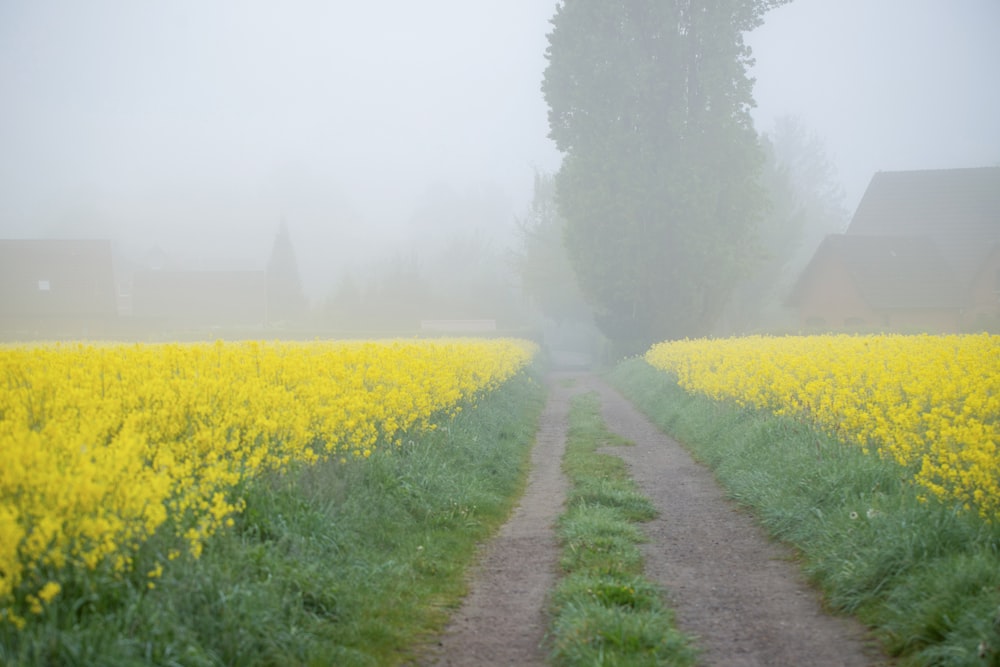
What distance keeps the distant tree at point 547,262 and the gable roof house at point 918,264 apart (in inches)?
552

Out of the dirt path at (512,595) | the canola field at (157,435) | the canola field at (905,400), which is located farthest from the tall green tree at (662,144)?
the dirt path at (512,595)

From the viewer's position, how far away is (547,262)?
47.3 metres

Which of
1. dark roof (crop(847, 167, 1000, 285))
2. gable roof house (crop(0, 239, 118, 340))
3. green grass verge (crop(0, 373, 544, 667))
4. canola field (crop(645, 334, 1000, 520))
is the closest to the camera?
green grass verge (crop(0, 373, 544, 667))

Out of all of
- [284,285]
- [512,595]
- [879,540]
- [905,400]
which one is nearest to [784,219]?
[905,400]

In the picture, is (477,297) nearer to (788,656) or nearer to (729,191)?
(729,191)

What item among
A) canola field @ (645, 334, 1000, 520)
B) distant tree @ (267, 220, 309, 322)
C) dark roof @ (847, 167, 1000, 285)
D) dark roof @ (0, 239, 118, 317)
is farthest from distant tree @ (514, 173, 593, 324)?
canola field @ (645, 334, 1000, 520)

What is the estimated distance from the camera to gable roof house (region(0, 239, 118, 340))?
33062 mm

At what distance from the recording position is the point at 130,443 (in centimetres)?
423

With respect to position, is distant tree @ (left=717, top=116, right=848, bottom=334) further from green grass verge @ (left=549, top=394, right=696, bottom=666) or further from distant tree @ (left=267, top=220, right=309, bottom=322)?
distant tree @ (left=267, top=220, right=309, bottom=322)

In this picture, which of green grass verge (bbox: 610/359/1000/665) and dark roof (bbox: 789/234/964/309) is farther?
dark roof (bbox: 789/234/964/309)

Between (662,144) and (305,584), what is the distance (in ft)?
95.1

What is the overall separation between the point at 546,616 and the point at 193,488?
2.57 m

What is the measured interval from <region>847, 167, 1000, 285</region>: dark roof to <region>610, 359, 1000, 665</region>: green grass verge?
33612mm

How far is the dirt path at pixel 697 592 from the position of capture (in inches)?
185
